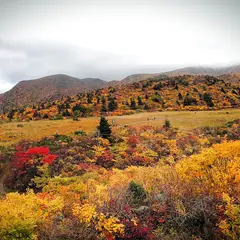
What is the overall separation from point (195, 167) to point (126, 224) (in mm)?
4498

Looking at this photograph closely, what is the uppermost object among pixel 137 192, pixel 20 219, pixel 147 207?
pixel 20 219

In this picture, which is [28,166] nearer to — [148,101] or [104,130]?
[104,130]

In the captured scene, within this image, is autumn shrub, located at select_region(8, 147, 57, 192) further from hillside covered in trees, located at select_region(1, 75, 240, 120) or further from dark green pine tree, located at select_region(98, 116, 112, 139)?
hillside covered in trees, located at select_region(1, 75, 240, 120)

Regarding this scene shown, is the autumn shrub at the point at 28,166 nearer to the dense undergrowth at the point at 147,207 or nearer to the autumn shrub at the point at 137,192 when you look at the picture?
the dense undergrowth at the point at 147,207

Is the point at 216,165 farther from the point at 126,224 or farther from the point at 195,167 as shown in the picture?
the point at 126,224

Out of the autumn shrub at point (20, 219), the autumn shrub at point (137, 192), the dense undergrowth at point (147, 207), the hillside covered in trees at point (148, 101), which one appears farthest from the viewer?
the hillside covered in trees at point (148, 101)

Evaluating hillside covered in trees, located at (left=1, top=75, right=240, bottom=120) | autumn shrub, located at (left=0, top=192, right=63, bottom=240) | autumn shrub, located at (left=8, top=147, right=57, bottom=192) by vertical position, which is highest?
hillside covered in trees, located at (left=1, top=75, right=240, bottom=120)

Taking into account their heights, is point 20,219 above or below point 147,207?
above

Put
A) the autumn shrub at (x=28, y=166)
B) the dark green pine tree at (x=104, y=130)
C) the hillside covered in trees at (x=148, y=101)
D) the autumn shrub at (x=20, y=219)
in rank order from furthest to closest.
A: the hillside covered in trees at (x=148, y=101) < the dark green pine tree at (x=104, y=130) < the autumn shrub at (x=28, y=166) < the autumn shrub at (x=20, y=219)

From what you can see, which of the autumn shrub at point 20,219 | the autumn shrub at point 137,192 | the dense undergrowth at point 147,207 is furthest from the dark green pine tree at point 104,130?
the autumn shrub at point 20,219

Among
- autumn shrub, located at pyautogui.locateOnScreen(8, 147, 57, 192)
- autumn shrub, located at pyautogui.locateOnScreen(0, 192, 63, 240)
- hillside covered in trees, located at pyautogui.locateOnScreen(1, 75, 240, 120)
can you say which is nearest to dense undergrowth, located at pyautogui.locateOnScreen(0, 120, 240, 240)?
autumn shrub, located at pyautogui.locateOnScreen(0, 192, 63, 240)

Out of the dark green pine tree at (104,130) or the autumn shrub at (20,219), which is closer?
the autumn shrub at (20,219)

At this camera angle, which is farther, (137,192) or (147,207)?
(137,192)

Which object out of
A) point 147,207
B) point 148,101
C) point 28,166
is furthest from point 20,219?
point 148,101
